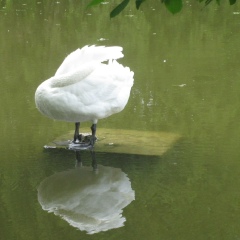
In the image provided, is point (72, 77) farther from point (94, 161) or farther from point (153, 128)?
point (153, 128)

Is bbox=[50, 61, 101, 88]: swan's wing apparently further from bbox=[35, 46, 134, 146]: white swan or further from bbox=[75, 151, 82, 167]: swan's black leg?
bbox=[75, 151, 82, 167]: swan's black leg

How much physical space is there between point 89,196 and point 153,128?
5.26ft

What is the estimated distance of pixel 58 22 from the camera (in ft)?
40.9

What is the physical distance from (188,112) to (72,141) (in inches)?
52.0

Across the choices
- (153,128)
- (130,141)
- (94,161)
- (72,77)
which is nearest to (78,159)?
(94,161)

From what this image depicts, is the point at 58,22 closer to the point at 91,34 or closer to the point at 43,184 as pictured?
the point at 91,34

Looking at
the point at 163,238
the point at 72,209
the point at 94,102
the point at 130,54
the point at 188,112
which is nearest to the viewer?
the point at 163,238

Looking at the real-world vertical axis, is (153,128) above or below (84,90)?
below

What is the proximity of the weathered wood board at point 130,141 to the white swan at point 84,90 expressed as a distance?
0.48 ft

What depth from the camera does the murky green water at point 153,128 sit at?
4.15 m

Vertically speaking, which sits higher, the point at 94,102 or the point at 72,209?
the point at 94,102

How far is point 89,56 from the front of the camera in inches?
217

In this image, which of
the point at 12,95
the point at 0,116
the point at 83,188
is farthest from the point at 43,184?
the point at 12,95

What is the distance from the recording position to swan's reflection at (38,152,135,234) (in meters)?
4.14
